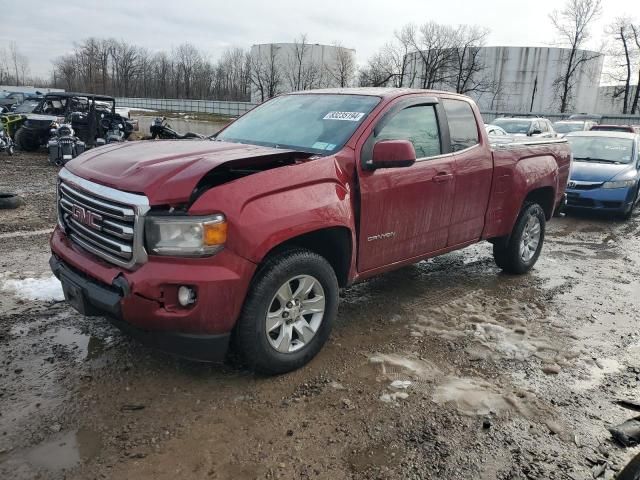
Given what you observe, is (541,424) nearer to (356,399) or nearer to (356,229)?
(356,399)

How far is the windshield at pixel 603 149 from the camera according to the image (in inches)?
404

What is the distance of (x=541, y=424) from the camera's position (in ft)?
9.92

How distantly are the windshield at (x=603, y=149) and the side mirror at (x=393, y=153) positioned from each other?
8.45 metres

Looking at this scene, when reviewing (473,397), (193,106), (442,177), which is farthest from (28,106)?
(193,106)

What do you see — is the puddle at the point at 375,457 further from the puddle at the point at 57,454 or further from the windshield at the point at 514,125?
the windshield at the point at 514,125

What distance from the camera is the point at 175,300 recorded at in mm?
2807

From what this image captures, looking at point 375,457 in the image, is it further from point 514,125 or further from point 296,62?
point 296,62

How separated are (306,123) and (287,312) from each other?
5.39 feet

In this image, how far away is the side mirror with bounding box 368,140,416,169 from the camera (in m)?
3.50

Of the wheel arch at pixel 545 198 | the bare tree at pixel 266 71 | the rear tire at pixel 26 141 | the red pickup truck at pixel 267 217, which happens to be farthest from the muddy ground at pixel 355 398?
the bare tree at pixel 266 71

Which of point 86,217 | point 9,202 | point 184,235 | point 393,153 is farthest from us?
point 9,202

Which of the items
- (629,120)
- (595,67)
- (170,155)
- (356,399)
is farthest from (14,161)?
(595,67)

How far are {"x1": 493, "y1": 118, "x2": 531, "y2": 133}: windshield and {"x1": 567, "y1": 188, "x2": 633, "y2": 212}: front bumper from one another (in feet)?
24.6

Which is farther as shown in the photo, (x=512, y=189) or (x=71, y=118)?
(x=71, y=118)
